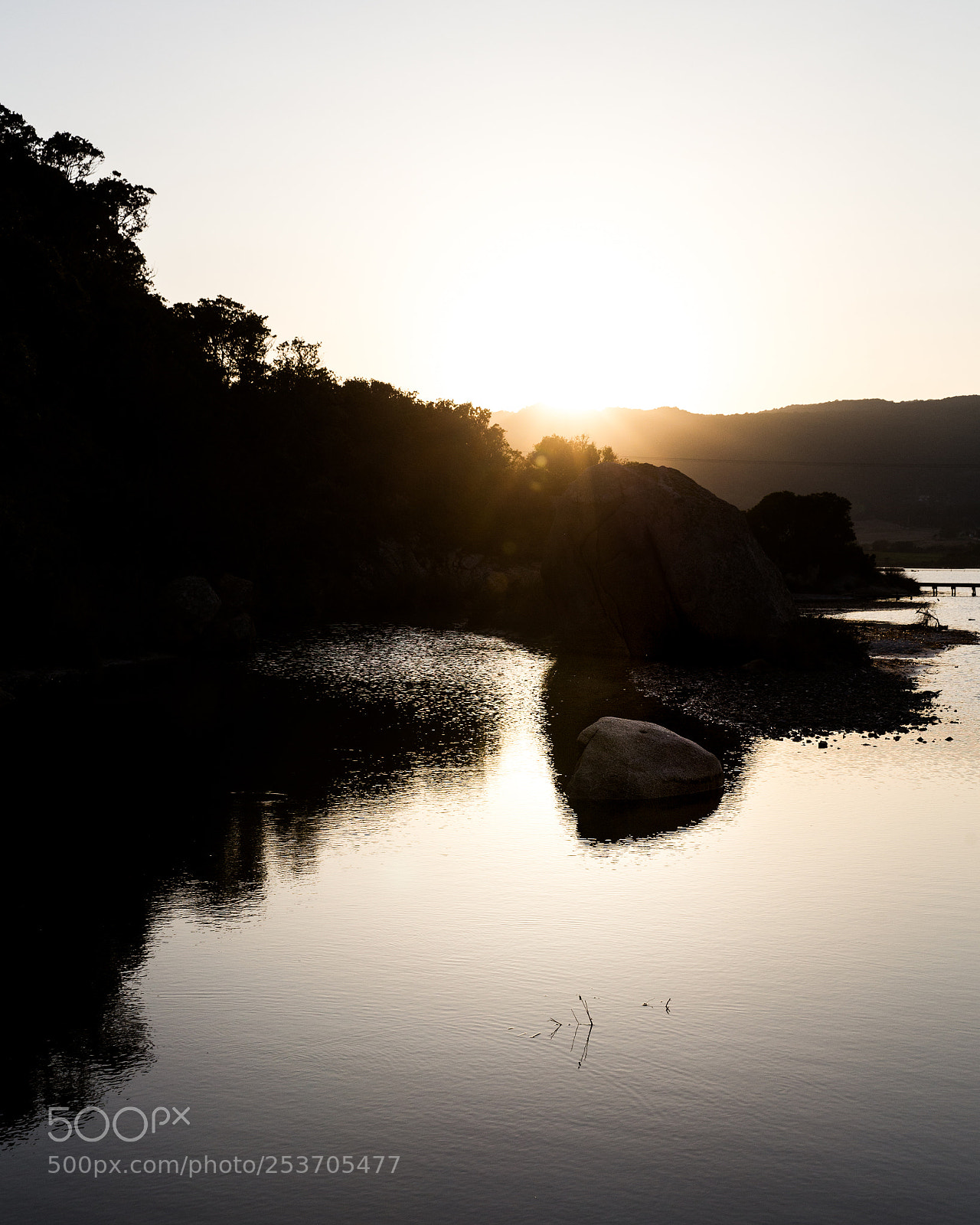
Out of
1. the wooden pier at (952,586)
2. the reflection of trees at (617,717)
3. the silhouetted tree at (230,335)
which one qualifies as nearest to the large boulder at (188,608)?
the reflection of trees at (617,717)

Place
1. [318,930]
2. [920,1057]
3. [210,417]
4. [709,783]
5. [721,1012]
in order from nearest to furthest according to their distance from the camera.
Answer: [920,1057], [721,1012], [318,930], [709,783], [210,417]

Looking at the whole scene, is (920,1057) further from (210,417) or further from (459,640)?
(210,417)

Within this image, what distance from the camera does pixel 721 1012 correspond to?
9.58 meters

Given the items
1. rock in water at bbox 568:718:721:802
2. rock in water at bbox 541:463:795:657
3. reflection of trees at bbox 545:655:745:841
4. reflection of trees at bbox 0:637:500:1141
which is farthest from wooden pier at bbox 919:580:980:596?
rock in water at bbox 568:718:721:802

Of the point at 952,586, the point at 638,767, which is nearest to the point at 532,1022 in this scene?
the point at 638,767

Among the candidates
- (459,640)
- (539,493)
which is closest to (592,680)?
(459,640)

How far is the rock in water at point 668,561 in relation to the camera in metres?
36.9

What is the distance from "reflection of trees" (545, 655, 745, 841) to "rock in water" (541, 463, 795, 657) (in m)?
2.18

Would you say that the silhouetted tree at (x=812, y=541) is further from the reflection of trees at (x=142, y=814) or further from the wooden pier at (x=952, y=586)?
the reflection of trees at (x=142, y=814)

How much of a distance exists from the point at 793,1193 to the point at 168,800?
43.8ft

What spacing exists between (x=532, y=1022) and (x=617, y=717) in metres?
14.9

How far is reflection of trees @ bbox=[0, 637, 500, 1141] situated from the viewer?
9.15 metres

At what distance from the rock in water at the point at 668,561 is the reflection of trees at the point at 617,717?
2184 mm

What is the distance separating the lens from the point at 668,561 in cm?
3725
